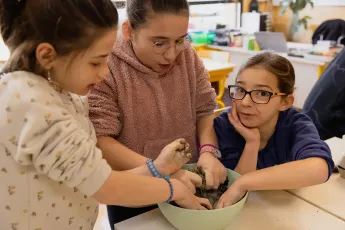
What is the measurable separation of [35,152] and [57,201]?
20 cm

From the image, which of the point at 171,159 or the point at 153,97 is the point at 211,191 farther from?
the point at 153,97

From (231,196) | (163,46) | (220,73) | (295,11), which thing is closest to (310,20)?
(295,11)

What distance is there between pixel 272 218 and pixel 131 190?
1.40ft

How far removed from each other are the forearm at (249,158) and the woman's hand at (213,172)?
0.37 feet

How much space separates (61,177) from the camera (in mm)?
703

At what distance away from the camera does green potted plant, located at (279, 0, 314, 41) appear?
4941 mm

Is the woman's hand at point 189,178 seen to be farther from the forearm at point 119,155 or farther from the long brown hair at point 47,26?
the long brown hair at point 47,26

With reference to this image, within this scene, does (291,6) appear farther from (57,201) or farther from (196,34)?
(57,201)

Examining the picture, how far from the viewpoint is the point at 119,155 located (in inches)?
41.5

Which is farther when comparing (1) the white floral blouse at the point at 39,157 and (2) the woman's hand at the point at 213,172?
(2) the woman's hand at the point at 213,172

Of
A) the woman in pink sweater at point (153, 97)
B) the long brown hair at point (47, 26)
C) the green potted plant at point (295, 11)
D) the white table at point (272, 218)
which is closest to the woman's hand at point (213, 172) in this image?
the woman in pink sweater at point (153, 97)

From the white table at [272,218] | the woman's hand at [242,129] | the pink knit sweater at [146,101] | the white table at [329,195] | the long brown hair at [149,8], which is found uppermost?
the long brown hair at [149,8]

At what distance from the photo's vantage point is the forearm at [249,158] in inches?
45.4

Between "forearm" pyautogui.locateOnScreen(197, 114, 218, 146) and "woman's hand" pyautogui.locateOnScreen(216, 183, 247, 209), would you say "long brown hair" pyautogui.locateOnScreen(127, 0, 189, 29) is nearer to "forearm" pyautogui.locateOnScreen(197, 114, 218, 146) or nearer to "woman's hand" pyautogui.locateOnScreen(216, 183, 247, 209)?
"forearm" pyautogui.locateOnScreen(197, 114, 218, 146)
